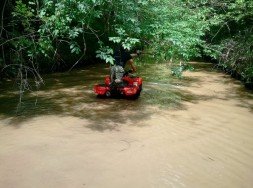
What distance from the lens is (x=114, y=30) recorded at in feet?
32.3

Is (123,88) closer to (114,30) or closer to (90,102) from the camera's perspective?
(90,102)

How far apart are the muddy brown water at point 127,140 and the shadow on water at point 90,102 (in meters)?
0.03

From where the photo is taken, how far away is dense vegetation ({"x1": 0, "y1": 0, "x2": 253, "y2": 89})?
6953 mm

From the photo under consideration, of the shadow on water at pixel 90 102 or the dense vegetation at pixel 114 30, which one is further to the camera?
the shadow on water at pixel 90 102

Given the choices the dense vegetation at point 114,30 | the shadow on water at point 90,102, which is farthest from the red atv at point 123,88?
the dense vegetation at point 114,30

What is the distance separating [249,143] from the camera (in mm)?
6828

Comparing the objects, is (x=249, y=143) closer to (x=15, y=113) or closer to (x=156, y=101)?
(x=156, y=101)

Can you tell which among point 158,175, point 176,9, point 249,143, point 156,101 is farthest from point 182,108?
point 176,9

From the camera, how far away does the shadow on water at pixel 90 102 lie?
843 cm

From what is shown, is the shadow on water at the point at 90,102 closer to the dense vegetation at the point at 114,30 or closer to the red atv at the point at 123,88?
the red atv at the point at 123,88

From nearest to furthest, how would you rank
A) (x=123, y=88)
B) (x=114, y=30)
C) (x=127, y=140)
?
→ 1. (x=127, y=140)
2. (x=123, y=88)
3. (x=114, y=30)

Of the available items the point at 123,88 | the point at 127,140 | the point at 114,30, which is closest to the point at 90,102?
the point at 123,88

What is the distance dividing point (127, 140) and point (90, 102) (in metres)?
3.30

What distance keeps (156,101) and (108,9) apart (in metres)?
3.36
